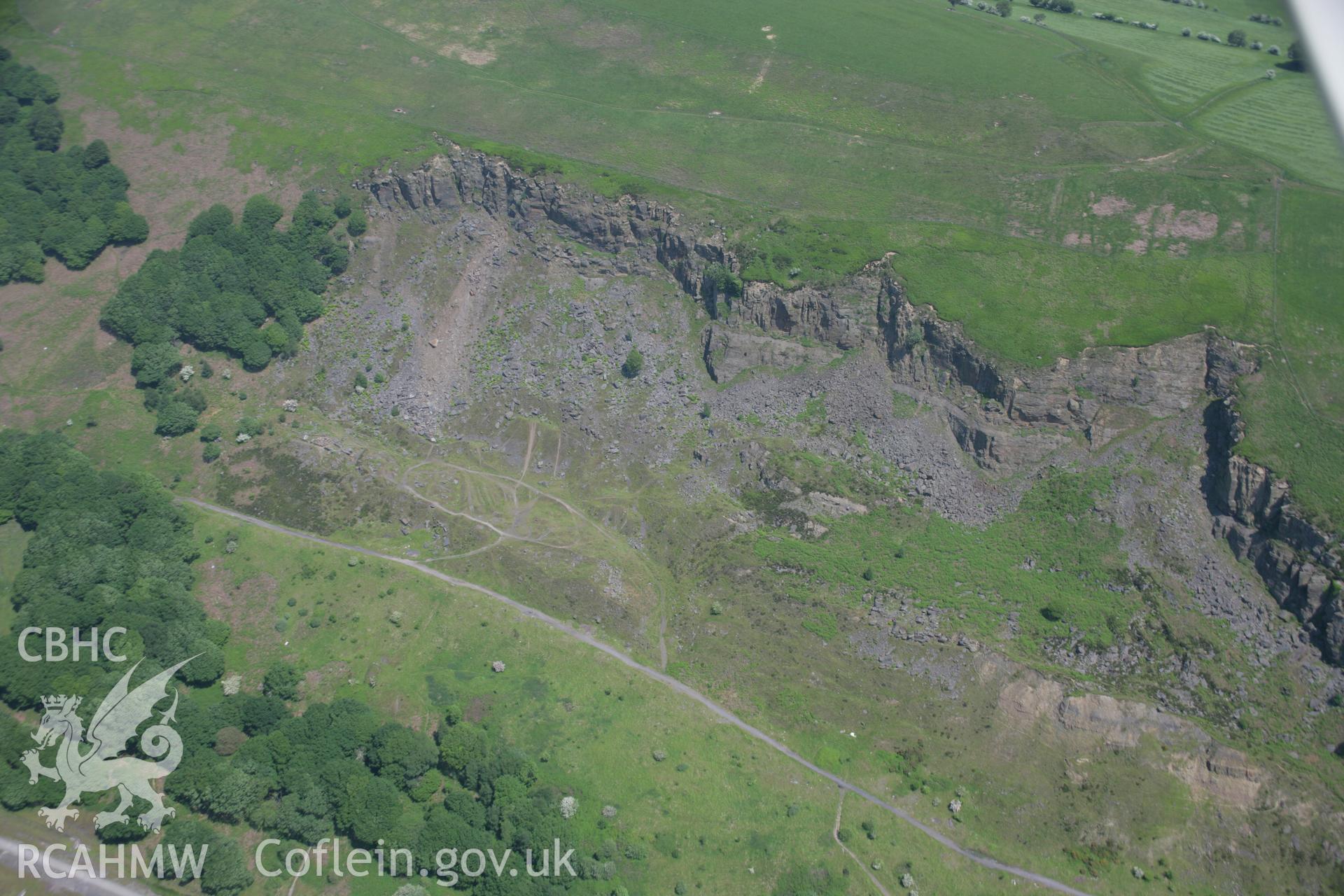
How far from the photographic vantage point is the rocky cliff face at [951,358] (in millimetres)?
83438

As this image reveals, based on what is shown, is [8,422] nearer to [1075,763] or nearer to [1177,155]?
[1075,763]

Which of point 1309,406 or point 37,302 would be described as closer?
point 1309,406

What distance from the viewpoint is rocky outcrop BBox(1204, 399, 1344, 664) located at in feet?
260

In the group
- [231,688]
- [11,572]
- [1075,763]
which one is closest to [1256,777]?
[1075,763]

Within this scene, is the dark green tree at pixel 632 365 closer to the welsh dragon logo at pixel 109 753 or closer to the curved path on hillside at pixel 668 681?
the curved path on hillside at pixel 668 681

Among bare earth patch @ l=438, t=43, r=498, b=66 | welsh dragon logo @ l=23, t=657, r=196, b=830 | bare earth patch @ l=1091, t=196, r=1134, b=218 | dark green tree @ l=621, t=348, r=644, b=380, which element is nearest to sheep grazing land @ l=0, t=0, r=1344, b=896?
welsh dragon logo @ l=23, t=657, r=196, b=830

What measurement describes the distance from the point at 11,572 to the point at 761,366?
242 feet

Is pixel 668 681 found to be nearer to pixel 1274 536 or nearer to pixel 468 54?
pixel 1274 536

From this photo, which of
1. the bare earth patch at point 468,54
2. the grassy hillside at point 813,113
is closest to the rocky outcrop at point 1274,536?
the grassy hillside at point 813,113

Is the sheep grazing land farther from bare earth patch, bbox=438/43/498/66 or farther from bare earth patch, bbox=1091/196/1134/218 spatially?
bare earth patch, bbox=1091/196/1134/218

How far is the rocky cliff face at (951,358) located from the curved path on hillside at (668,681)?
1263 inches

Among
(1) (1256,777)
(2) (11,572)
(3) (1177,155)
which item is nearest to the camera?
(1) (1256,777)

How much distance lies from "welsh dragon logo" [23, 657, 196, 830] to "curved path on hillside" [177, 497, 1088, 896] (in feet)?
70.7

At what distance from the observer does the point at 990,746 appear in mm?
79000
